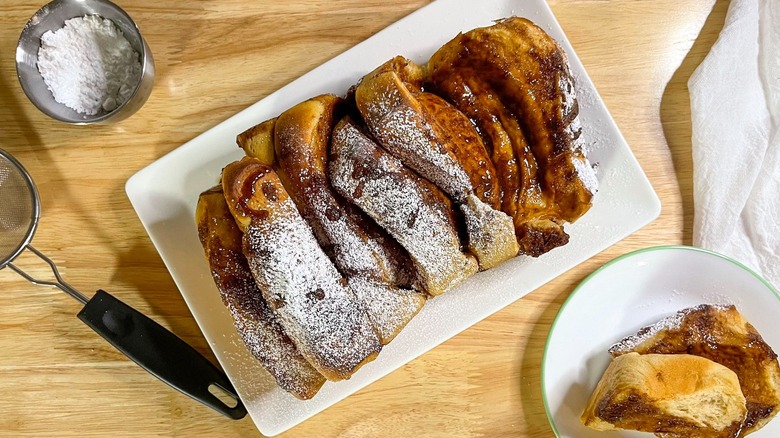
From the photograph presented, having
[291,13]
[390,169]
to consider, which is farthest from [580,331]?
[291,13]

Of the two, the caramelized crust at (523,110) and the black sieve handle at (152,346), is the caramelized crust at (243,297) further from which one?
the caramelized crust at (523,110)

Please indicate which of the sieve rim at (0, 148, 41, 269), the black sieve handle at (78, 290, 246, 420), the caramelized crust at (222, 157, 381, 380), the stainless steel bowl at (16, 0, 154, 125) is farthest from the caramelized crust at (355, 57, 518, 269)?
the sieve rim at (0, 148, 41, 269)

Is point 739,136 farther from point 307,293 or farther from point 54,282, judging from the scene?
point 54,282

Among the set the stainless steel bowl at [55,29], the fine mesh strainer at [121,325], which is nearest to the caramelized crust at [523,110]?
the stainless steel bowl at [55,29]

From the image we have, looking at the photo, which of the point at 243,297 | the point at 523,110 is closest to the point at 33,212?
the point at 243,297

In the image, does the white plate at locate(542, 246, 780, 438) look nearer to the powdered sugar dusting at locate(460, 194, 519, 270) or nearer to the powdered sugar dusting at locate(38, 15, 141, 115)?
the powdered sugar dusting at locate(460, 194, 519, 270)

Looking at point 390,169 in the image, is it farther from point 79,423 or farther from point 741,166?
point 79,423
